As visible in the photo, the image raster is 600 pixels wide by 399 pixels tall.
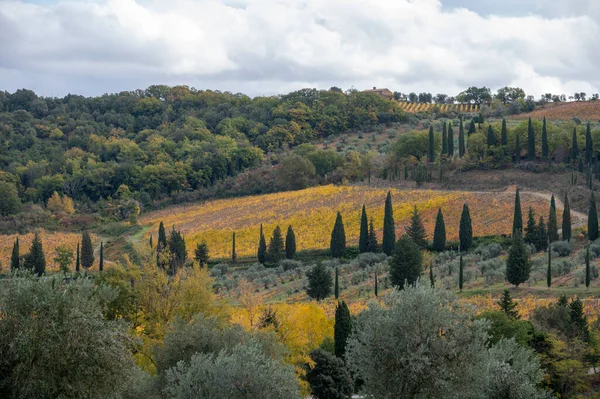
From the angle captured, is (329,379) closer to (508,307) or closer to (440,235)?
(508,307)

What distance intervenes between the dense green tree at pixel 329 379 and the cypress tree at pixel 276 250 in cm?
3085

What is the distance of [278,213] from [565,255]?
32436 millimetres

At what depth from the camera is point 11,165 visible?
346 feet

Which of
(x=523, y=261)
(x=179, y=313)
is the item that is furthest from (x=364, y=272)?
(x=179, y=313)

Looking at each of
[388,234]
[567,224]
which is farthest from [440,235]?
[567,224]

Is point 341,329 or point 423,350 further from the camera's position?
point 341,329

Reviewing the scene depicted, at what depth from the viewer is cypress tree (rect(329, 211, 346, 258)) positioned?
196 feet

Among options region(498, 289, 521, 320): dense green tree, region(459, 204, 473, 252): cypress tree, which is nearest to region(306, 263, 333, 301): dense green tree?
region(498, 289, 521, 320): dense green tree

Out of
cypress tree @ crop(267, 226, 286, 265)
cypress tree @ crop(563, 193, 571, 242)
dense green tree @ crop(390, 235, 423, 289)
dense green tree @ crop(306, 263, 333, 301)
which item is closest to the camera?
dense green tree @ crop(390, 235, 423, 289)

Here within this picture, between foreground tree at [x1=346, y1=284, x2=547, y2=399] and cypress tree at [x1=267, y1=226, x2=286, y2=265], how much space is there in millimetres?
38114

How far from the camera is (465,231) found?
57.1 meters

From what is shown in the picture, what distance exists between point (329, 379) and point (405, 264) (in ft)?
56.2

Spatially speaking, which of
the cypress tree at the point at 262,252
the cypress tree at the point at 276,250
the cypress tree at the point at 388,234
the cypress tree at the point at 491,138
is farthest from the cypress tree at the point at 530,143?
the cypress tree at the point at 262,252

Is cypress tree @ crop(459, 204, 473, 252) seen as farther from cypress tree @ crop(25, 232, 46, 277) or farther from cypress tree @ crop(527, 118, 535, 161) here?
cypress tree @ crop(25, 232, 46, 277)
